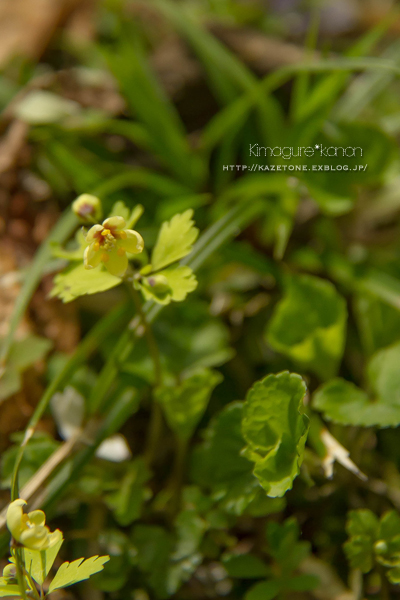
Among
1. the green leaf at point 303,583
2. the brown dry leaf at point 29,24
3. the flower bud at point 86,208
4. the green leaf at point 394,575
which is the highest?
the brown dry leaf at point 29,24

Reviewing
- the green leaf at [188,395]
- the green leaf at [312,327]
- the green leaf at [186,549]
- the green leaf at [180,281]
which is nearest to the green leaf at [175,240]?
the green leaf at [180,281]

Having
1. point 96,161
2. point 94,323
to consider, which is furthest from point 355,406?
point 96,161

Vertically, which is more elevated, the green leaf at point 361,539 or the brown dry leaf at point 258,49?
the brown dry leaf at point 258,49

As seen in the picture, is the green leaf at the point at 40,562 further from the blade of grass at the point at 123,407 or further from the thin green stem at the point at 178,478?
the thin green stem at the point at 178,478

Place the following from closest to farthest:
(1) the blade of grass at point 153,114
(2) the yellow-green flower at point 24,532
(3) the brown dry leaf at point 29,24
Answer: (2) the yellow-green flower at point 24,532 → (1) the blade of grass at point 153,114 → (3) the brown dry leaf at point 29,24

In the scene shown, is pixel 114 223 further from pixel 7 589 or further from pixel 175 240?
pixel 7 589

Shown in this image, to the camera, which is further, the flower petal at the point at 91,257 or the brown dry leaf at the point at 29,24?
the brown dry leaf at the point at 29,24

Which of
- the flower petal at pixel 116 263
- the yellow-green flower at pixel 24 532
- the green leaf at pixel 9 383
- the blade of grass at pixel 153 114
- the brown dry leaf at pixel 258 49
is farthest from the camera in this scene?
the brown dry leaf at pixel 258 49
